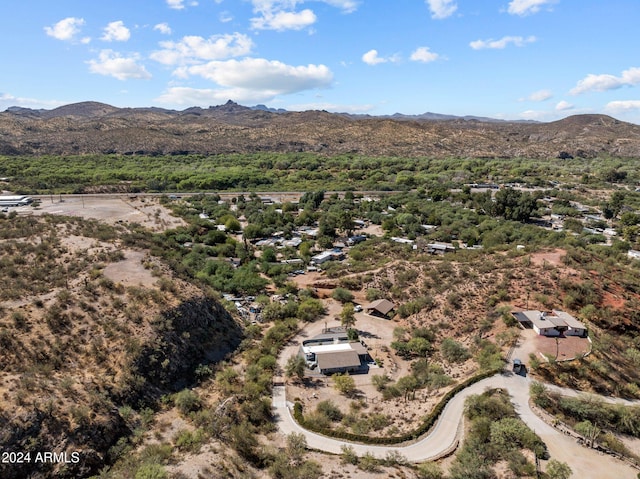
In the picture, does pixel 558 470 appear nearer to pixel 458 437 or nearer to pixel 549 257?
pixel 458 437

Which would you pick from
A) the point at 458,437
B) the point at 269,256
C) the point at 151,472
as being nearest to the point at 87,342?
the point at 151,472

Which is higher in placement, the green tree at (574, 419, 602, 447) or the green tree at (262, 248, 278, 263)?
the green tree at (262, 248, 278, 263)

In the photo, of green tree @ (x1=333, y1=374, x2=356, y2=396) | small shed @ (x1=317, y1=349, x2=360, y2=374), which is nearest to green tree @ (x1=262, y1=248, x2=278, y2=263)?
small shed @ (x1=317, y1=349, x2=360, y2=374)

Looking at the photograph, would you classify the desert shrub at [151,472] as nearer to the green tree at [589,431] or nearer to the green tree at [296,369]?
the green tree at [296,369]

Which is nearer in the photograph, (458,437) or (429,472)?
(429,472)

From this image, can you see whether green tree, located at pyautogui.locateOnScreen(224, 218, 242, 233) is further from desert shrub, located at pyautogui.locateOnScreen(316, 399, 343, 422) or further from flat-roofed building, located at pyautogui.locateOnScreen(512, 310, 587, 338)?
flat-roofed building, located at pyautogui.locateOnScreen(512, 310, 587, 338)
